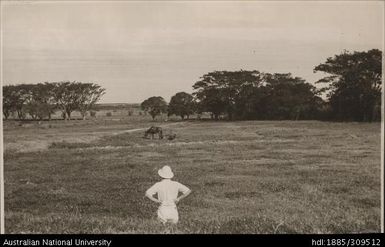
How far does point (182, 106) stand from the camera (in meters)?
12.0

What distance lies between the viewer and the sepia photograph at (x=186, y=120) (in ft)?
34.7

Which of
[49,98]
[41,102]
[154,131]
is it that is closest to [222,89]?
[154,131]

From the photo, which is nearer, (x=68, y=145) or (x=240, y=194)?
(x=240, y=194)

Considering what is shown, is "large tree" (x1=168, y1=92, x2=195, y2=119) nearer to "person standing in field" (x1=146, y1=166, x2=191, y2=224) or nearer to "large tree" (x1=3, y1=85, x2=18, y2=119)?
"person standing in field" (x1=146, y1=166, x2=191, y2=224)

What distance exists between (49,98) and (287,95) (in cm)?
522

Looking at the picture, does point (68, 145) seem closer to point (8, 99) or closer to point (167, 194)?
point (8, 99)

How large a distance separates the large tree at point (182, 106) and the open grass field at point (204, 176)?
10.3 inches

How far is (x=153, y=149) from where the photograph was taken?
1177 cm

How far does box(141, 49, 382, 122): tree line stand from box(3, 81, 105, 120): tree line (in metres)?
1.26

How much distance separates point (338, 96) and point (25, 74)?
21.9 ft

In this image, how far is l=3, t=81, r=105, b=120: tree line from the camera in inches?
455

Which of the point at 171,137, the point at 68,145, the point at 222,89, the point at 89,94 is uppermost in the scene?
the point at 222,89

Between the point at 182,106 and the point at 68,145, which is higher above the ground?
the point at 182,106

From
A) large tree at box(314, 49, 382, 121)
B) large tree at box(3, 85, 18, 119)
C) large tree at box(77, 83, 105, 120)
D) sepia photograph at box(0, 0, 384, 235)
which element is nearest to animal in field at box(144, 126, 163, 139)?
sepia photograph at box(0, 0, 384, 235)
